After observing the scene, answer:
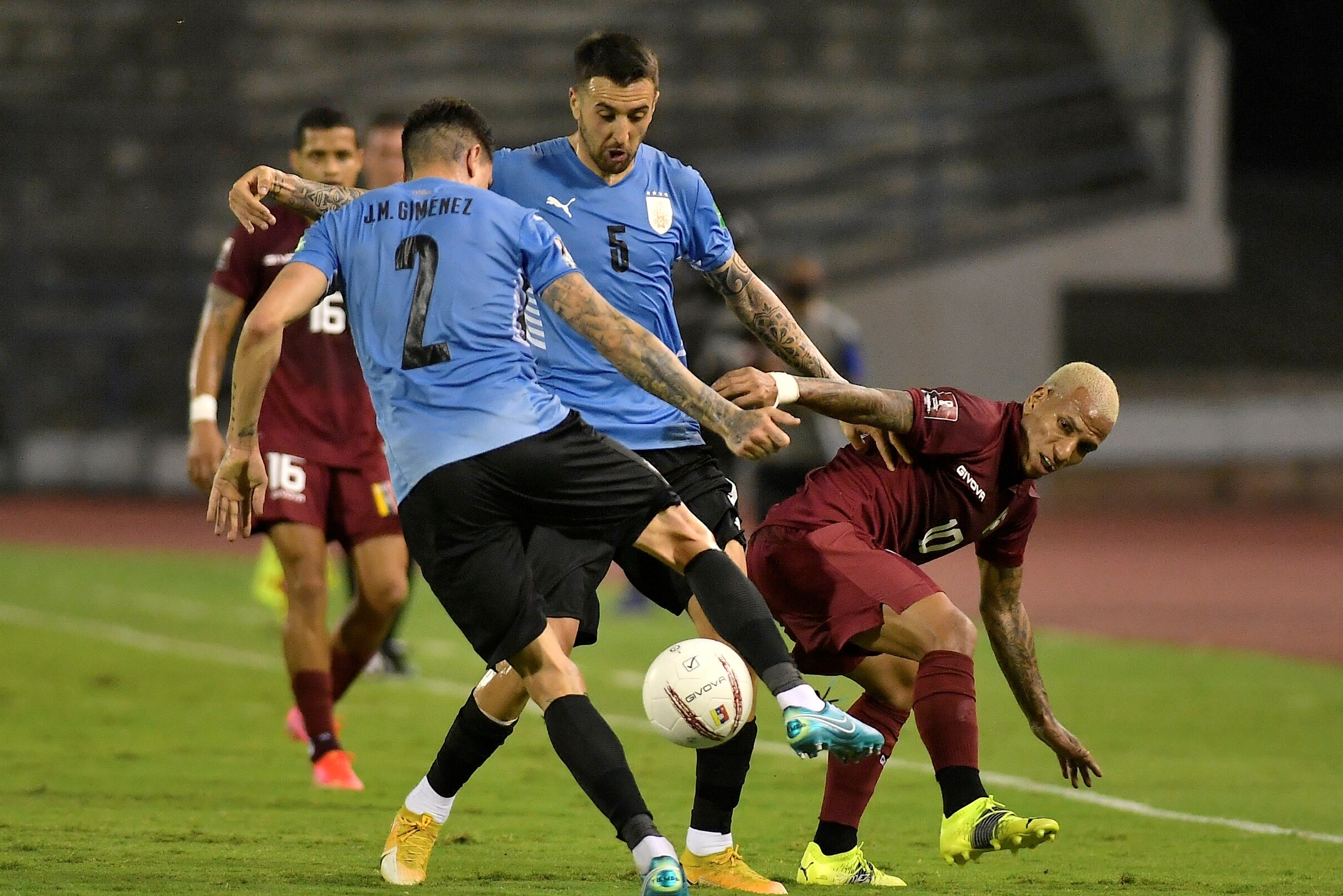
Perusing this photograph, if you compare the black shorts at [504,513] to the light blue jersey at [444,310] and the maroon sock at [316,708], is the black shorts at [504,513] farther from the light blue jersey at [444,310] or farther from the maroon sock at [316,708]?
the maroon sock at [316,708]

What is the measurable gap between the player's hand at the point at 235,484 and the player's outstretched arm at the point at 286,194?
0.89m

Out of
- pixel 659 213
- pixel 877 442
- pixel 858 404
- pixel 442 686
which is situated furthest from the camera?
pixel 442 686

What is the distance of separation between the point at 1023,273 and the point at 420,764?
14.6m

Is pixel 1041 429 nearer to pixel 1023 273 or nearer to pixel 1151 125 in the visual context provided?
pixel 1023 273

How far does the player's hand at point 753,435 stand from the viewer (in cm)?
499

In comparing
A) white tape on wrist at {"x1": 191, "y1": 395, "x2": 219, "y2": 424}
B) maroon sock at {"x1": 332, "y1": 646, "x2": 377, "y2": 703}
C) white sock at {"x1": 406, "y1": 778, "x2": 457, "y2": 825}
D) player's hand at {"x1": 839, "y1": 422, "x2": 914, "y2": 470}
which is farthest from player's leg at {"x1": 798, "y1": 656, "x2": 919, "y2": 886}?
white tape on wrist at {"x1": 191, "y1": 395, "x2": 219, "y2": 424}

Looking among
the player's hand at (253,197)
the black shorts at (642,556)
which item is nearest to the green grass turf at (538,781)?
the black shorts at (642,556)

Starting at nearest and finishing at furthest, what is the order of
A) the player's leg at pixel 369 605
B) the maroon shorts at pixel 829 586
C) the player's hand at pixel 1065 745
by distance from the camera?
the maroon shorts at pixel 829 586
the player's hand at pixel 1065 745
the player's leg at pixel 369 605

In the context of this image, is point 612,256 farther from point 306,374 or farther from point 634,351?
point 306,374

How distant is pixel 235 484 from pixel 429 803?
43.6 inches

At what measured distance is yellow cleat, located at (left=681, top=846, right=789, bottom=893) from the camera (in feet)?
18.1

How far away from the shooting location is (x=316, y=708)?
7500mm

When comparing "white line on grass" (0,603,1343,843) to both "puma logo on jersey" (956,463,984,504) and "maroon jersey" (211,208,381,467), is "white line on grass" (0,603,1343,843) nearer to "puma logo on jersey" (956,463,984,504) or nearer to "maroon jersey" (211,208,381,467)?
"puma logo on jersey" (956,463,984,504)

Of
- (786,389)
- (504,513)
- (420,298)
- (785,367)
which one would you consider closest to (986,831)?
(786,389)
